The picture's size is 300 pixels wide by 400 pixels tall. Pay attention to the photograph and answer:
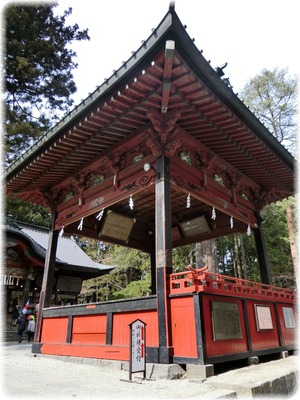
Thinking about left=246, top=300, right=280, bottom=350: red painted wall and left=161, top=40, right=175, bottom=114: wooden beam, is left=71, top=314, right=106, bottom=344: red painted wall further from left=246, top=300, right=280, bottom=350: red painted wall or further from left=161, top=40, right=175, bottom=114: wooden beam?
left=161, top=40, right=175, bottom=114: wooden beam

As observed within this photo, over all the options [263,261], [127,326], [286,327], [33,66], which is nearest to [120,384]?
[127,326]

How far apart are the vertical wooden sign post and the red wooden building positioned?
1.15 feet

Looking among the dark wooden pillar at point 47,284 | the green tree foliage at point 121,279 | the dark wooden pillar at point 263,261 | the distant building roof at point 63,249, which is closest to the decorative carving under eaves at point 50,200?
the dark wooden pillar at point 47,284

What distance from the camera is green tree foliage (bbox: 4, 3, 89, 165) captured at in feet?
A: 33.8

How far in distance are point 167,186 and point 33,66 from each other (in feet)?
29.3

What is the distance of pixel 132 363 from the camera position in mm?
4258

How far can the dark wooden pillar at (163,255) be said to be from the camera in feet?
15.3

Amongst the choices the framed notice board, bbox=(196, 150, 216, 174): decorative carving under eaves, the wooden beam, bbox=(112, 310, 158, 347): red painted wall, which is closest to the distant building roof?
bbox=(112, 310, 158, 347): red painted wall

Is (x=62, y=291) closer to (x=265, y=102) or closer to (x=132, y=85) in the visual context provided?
(x=132, y=85)

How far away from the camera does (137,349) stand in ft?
14.4

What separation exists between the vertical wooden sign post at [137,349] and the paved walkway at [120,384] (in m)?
0.17

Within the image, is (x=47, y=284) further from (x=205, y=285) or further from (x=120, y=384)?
(x=205, y=285)

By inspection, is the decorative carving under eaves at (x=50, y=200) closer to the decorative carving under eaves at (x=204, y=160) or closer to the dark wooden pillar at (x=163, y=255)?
the dark wooden pillar at (x=163, y=255)

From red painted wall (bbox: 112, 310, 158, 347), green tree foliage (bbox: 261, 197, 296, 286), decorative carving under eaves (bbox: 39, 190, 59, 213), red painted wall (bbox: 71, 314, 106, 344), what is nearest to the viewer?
red painted wall (bbox: 112, 310, 158, 347)
